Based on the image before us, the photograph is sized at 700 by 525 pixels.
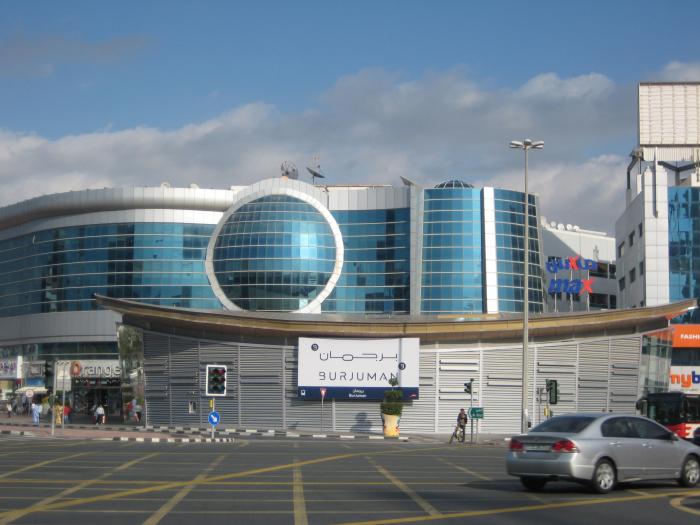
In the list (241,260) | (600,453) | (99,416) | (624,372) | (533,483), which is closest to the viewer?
(600,453)

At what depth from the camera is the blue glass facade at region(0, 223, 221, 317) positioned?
101m

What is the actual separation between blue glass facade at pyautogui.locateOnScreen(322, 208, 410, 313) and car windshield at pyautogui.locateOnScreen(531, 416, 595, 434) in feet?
248

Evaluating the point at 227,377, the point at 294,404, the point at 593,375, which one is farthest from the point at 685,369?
the point at 227,377

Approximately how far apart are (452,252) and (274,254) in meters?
16.5

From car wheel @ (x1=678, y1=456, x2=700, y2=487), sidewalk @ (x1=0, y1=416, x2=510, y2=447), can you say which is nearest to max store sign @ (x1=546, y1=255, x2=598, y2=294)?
sidewalk @ (x1=0, y1=416, x2=510, y2=447)

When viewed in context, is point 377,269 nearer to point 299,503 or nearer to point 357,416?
point 357,416

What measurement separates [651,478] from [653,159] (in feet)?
268

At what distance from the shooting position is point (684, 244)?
93750 mm

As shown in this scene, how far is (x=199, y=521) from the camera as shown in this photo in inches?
576

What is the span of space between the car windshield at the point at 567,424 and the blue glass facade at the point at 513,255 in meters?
74.9

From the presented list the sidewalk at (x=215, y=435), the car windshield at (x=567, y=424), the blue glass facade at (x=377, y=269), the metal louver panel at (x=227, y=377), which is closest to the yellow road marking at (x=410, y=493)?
the car windshield at (x=567, y=424)

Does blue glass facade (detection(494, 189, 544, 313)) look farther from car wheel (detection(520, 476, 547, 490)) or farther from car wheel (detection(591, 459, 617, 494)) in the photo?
car wheel (detection(591, 459, 617, 494))

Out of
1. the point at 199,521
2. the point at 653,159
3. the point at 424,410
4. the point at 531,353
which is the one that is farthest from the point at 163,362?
the point at 653,159

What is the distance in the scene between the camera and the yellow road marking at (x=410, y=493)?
15891 millimetres
